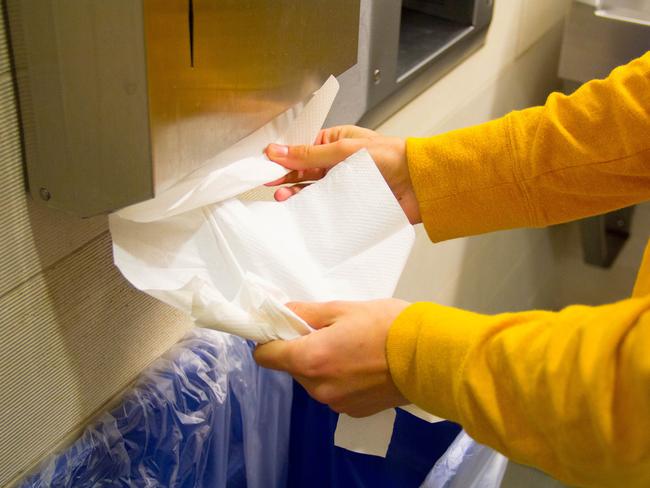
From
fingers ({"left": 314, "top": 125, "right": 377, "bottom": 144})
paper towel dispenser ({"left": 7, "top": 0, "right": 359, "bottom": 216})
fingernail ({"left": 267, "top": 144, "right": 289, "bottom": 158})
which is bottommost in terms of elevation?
fingers ({"left": 314, "top": 125, "right": 377, "bottom": 144})

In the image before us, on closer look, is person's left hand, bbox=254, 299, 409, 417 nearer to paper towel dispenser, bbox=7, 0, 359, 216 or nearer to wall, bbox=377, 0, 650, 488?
paper towel dispenser, bbox=7, 0, 359, 216

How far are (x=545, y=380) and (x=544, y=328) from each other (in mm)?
34

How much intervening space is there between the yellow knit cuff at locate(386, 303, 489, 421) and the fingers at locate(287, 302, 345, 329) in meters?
0.04

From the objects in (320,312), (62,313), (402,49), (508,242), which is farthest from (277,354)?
(508,242)

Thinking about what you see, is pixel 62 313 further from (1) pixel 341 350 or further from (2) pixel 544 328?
(2) pixel 544 328

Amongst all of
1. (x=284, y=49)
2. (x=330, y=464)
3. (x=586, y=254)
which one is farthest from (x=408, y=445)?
(x=586, y=254)

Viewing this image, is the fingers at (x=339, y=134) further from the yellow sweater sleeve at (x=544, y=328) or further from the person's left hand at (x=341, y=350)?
the person's left hand at (x=341, y=350)

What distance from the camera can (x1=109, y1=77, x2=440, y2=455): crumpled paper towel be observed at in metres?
0.45

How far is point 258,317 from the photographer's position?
46cm

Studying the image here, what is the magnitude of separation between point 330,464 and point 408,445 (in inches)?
2.9

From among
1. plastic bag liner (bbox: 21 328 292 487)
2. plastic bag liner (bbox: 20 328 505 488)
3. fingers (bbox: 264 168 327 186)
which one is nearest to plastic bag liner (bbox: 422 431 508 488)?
plastic bag liner (bbox: 20 328 505 488)

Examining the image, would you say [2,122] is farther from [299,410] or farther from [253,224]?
[299,410]

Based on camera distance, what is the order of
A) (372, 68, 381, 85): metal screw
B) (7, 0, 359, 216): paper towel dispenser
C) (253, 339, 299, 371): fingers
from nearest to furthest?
(7, 0, 359, 216): paper towel dispenser
(253, 339, 299, 371): fingers
(372, 68, 381, 85): metal screw

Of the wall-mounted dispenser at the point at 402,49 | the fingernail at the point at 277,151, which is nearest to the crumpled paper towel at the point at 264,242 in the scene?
the fingernail at the point at 277,151
